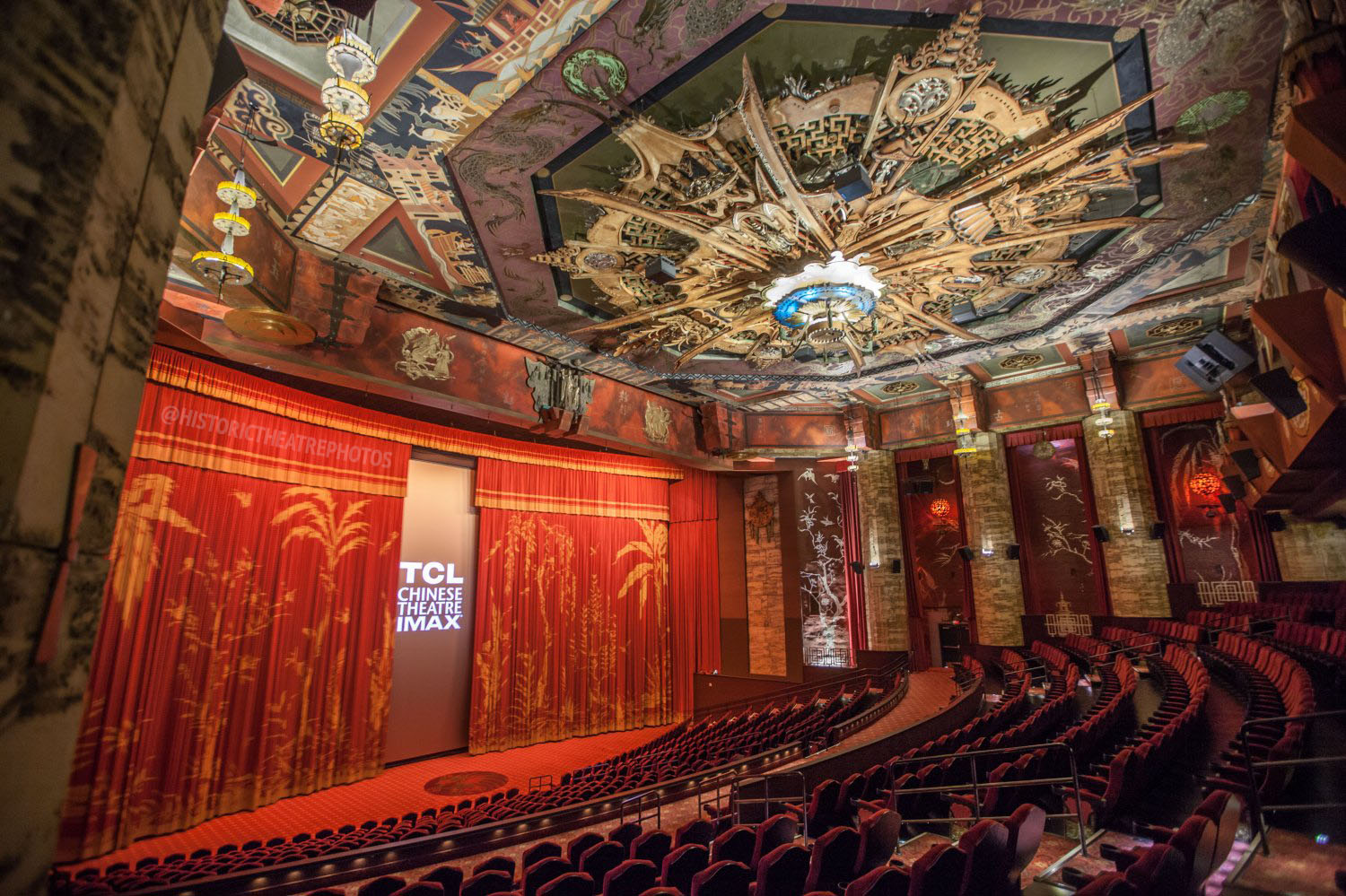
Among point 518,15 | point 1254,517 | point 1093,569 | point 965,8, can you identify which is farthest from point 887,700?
point 518,15

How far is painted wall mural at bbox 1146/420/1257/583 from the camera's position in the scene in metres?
11.8

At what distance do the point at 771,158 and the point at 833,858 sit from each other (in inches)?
229

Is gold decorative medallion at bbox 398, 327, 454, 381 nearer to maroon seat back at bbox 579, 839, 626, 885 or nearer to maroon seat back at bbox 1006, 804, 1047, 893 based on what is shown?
maroon seat back at bbox 579, 839, 626, 885

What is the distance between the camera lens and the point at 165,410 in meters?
8.20

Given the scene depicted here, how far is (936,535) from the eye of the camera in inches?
597

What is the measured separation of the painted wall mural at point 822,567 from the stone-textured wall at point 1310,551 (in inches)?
317

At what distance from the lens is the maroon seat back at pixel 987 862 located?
2809 millimetres

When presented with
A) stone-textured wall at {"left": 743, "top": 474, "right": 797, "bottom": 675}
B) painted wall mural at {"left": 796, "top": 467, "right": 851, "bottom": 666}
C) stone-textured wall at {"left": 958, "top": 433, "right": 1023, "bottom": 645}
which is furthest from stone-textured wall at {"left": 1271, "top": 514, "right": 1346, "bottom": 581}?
stone-textured wall at {"left": 743, "top": 474, "right": 797, "bottom": 675}

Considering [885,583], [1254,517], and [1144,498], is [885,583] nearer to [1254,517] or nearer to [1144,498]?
[1144,498]

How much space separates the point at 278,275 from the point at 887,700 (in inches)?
417

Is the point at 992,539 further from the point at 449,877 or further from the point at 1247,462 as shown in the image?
the point at 449,877

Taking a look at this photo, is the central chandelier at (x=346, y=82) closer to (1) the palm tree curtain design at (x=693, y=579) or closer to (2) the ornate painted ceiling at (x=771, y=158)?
(2) the ornate painted ceiling at (x=771, y=158)

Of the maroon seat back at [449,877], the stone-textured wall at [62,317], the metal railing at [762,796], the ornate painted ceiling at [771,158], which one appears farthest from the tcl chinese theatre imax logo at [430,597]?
the stone-textured wall at [62,317]

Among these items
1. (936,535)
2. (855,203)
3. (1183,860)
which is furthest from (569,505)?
(1183,860)
